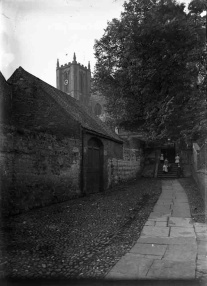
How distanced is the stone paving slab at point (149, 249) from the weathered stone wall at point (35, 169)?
4032 mm

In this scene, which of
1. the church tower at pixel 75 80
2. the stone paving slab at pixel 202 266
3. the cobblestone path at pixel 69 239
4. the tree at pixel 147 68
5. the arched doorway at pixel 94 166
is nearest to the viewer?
the stone paving slab at pixel 202 266

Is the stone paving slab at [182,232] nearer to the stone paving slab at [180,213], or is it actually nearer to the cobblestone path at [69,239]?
the cobblestone path at [69,239]

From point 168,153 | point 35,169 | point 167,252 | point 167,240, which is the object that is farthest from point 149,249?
point 168,153

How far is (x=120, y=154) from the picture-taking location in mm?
17219

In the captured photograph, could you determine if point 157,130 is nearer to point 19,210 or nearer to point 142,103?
point 142,103

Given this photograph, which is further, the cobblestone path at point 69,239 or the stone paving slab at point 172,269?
the cobblestone path at point 69,239

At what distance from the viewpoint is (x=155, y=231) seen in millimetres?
6102

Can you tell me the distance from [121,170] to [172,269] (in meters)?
Result: 13.3

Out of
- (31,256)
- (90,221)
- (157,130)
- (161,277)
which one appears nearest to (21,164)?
(90,221)

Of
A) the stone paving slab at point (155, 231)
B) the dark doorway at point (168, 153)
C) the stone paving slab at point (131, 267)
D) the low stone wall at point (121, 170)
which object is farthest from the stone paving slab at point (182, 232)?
the dark doorway at point (168, 153)

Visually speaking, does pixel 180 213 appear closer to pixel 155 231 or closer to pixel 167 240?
pixel 155 231

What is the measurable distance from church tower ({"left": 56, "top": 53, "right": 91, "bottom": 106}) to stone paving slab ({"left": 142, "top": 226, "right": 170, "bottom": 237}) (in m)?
54.5

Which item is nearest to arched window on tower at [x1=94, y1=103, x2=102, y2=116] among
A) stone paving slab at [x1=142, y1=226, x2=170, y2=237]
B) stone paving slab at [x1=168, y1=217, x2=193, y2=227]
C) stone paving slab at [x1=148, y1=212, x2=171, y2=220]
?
stone paving slab at [x1=148, y1=212, x2=171, y2=220]

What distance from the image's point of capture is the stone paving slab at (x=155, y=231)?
19.2 ft
